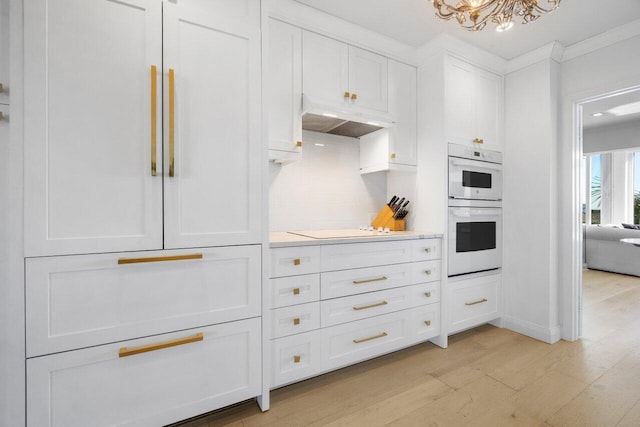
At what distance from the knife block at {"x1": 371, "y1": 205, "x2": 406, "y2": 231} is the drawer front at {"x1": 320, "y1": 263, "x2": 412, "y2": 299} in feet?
1.57

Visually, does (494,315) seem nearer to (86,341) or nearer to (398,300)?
(398,300)

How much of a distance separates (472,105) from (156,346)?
289 cm

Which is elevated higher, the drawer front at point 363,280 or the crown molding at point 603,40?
the crown molding at point 603,40

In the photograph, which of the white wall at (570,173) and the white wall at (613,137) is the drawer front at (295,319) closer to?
the white wall at (570,173)

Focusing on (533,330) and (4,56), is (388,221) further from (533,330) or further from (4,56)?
(4,56)

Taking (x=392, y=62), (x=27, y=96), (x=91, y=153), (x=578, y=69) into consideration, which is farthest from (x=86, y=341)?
(x=578, y=69)

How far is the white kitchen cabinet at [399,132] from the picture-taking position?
8.16 ft

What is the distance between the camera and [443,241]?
240cm

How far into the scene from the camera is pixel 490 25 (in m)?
2.25

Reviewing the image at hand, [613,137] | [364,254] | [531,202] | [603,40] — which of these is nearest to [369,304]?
[364,254]

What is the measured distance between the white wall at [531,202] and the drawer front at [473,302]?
0.17 metres

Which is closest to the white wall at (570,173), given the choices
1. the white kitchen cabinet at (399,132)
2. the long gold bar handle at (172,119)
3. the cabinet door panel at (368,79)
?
the white kitchen cabinet at (399,132)

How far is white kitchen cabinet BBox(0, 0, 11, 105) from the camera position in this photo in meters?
1.11

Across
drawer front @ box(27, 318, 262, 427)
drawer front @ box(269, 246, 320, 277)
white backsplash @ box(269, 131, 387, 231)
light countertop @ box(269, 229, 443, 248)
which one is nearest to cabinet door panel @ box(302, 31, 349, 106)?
white backsplash @ box(269, 131, 387, 231)
